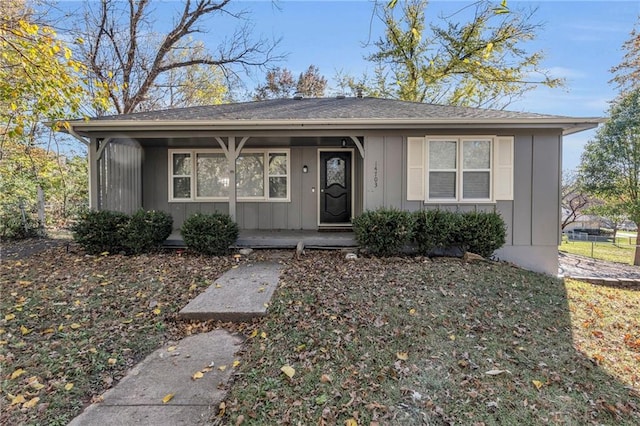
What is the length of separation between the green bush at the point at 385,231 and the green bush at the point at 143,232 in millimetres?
3992

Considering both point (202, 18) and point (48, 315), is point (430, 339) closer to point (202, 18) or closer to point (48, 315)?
point (48, 315)

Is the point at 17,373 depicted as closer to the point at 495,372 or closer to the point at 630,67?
the point at 495,372

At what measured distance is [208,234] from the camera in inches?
257

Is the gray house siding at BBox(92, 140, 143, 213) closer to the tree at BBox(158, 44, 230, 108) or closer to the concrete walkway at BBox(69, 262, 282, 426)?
the concrete walkway at BBox(69, 262, 282, 426)

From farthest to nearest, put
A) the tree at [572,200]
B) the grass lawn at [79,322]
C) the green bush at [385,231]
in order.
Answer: the tree at [572,200] → the green bush at [385,231] → the grass lawn at [79,322]

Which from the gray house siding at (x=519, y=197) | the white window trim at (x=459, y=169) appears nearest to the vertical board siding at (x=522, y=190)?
the gray house siding at (x=519, y=197)

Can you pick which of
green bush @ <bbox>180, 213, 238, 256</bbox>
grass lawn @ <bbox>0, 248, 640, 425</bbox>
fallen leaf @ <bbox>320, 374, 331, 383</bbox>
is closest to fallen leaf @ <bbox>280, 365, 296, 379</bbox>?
grass lawn @ <bbox>0, 248, 640, 425</bbox>

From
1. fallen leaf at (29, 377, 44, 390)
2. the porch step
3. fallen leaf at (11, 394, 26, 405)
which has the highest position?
the porch step

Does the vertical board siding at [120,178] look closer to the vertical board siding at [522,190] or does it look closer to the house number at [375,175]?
the house number at [375,175]

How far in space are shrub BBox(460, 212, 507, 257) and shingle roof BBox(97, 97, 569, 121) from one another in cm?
195

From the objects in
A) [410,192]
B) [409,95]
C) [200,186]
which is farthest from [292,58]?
[410,192]

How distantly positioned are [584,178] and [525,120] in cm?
972

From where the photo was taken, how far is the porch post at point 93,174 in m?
6.93

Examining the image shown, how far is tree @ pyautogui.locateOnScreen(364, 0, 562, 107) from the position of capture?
51.3 feet
